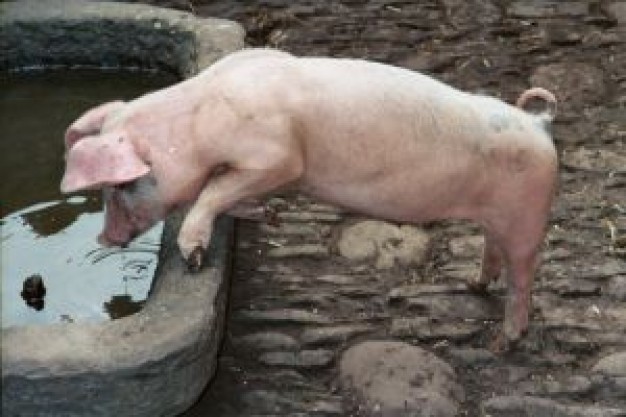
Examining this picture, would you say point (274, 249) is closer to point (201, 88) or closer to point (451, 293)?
point (451, 293)

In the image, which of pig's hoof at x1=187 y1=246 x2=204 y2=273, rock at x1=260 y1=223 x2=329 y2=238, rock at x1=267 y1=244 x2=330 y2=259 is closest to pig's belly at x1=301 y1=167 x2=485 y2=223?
pig's hoof at x1=187 y1=246 x2=204 y2=273

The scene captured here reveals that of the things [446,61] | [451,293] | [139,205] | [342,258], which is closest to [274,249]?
[342,258]

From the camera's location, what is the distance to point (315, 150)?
3.57 m

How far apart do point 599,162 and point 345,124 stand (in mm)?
1837

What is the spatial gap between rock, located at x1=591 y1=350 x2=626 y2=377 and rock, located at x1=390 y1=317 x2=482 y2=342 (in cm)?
43

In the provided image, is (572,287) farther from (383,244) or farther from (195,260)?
(195,260)

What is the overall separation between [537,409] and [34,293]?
1.62 m

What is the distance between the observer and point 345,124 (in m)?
3.56

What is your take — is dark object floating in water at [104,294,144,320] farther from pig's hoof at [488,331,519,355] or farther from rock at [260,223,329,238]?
pig's hoof at [488,331,519,355]

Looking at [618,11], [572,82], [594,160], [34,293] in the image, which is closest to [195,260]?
[34,293]

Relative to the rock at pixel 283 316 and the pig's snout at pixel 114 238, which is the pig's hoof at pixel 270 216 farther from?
the pig's snout at pixel 114 238

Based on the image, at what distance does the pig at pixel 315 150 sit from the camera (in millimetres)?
3467

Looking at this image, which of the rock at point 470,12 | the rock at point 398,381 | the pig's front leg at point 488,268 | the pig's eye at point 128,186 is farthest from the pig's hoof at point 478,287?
the rock at point 470,12

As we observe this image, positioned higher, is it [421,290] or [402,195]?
[402,195]
